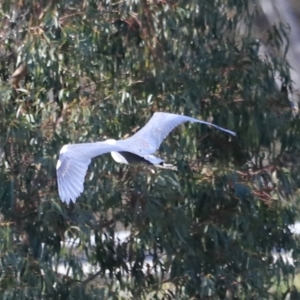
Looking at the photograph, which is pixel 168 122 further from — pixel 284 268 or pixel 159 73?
pixel 284 268

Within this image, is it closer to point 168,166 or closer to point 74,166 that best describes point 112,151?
point 74,166

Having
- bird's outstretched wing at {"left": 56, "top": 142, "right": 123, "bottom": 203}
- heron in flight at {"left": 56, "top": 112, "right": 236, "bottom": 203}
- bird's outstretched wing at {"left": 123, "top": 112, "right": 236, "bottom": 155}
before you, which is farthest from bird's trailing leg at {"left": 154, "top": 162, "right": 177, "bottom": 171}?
Result: bird's outstretched wing at {"left": 56, "top": 142, "right": 123, "bottom": 203}

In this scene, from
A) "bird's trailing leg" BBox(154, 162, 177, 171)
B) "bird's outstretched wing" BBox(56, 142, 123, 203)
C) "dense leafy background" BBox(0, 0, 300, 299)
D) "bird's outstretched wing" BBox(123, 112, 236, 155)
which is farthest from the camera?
"dense leafy background" BBox(0, 0, 300, 299)

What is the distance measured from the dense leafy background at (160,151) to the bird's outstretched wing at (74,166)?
0.60 meters

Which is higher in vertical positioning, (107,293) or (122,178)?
(122,178)

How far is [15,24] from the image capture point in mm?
4961

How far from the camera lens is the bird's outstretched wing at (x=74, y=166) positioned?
12.4 ft

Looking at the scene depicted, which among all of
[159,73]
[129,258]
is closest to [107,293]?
[129,258]

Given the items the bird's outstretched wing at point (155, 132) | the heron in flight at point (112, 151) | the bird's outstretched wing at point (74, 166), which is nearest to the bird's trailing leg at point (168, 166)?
the heron in flight at point (112, 151)

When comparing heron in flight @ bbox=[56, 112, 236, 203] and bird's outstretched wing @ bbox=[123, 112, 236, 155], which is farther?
bird's outstretched wing @ bbox=[123, 112, 236, 155]

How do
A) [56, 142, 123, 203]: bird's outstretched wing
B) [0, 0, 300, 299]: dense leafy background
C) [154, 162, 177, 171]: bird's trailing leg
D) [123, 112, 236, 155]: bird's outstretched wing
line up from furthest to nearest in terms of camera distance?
[0, 0, 300, 299]: dense leafy background < [154, 162, 177, 171]: bird's trailing leg < [123, 112, 236, 155]: bird's outstretched wing < [56, 142, 123, 203]: bird's outstretched wing

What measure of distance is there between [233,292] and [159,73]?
125 centimetres

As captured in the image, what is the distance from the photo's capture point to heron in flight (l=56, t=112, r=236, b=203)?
12.5ft

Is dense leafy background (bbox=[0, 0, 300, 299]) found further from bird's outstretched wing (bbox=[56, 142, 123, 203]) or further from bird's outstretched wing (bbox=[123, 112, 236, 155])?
bird's outstretched wing (bbox=[56, 142, 123, 203])
